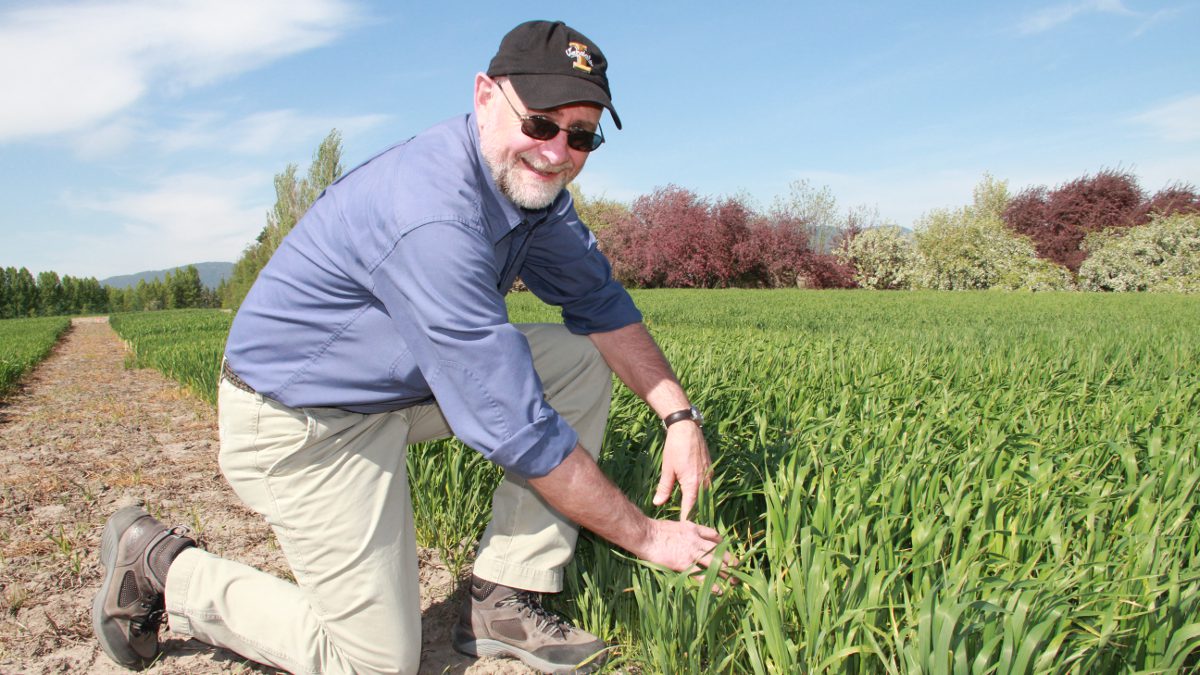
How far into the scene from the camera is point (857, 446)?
2.30m

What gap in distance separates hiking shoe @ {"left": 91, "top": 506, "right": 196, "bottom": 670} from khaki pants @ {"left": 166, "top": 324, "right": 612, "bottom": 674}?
55 millimetres

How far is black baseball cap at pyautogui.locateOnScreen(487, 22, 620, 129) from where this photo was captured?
1643mm

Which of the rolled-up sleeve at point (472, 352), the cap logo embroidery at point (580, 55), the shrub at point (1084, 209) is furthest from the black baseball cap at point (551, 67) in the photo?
the shrub at point (1084, 209)

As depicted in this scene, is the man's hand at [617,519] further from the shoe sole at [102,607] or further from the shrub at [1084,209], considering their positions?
the shrub at [1084,209]

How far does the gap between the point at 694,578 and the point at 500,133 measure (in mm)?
1085

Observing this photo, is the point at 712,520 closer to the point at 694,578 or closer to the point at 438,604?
the point at 694,578

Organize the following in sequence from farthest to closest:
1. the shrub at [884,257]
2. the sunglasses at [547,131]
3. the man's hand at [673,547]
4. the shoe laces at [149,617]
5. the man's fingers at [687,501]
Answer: the shrub at [884,257]
the shoe laces at [149,617]
the man's fingers at [687,501]
the sunglasses at [547,131]
the man's hand at [673,547]

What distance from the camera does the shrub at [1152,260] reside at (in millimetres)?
27156

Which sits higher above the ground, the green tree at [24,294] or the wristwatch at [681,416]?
the green tree at [24,294]

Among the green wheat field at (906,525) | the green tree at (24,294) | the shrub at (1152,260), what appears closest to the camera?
the green wheat field at (906,525)

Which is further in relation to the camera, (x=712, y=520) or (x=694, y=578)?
(x=712, y=520)

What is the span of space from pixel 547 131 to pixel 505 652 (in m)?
1.31

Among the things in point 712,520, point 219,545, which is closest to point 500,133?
point 712,520

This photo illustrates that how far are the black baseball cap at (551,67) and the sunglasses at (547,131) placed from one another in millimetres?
32
